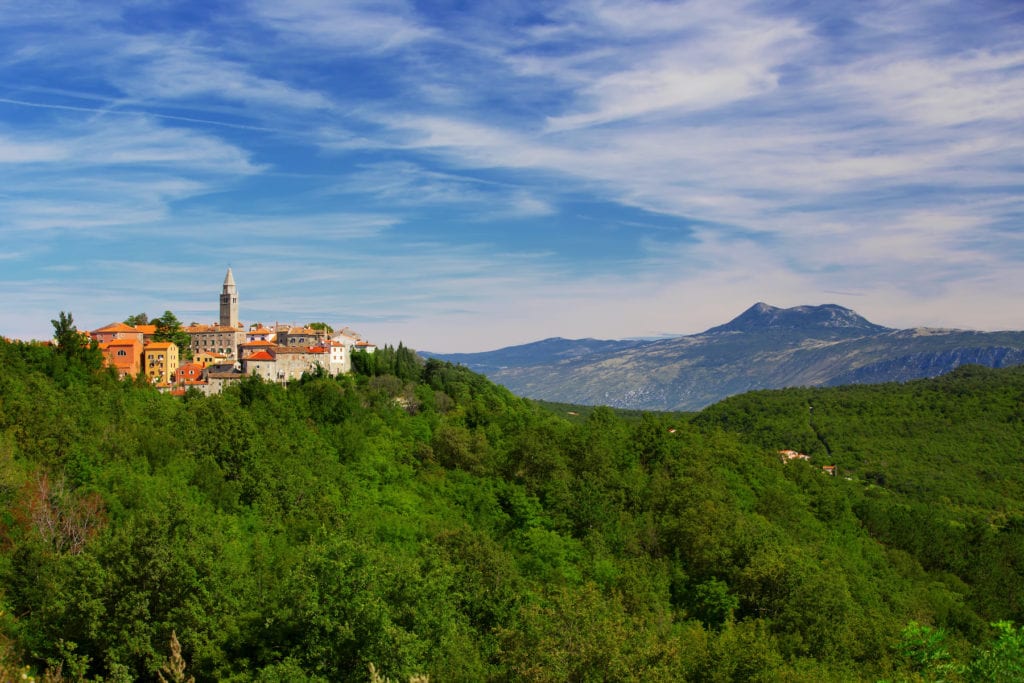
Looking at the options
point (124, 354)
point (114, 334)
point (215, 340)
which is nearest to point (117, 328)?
point (114, 334)

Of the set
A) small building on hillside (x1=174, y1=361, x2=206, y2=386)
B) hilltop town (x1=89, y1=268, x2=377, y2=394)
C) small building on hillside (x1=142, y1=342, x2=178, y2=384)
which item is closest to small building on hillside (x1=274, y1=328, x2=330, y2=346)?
hilltop town (x1=89, y1=268, x2=377, y2=394)

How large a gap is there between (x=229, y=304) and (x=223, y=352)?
10.8 metres

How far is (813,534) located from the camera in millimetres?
57750

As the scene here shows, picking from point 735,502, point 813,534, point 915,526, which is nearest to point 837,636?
point 735,502

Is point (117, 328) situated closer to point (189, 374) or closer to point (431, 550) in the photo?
point (189, 374)

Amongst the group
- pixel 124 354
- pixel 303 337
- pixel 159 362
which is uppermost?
pixel 303 337

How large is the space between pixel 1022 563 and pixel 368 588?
70.2 m

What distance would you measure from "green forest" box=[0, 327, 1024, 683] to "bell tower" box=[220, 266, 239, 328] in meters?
23.9

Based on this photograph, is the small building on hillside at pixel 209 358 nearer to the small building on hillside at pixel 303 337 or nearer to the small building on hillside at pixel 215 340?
the small building on hillside at pixel 215 340

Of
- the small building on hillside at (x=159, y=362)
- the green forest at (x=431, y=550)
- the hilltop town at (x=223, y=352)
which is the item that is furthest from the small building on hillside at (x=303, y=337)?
the small building on hillside at (x=159, y=362)

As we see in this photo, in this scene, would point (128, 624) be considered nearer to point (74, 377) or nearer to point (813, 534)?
point (74, 377)

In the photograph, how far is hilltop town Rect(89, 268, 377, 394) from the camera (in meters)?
82.1

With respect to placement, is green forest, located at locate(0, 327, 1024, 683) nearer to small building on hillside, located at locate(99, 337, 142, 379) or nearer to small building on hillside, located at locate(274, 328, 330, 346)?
small building on hillside, located at locate(274, 328, 330, 346)

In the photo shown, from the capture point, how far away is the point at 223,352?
3733 inches
